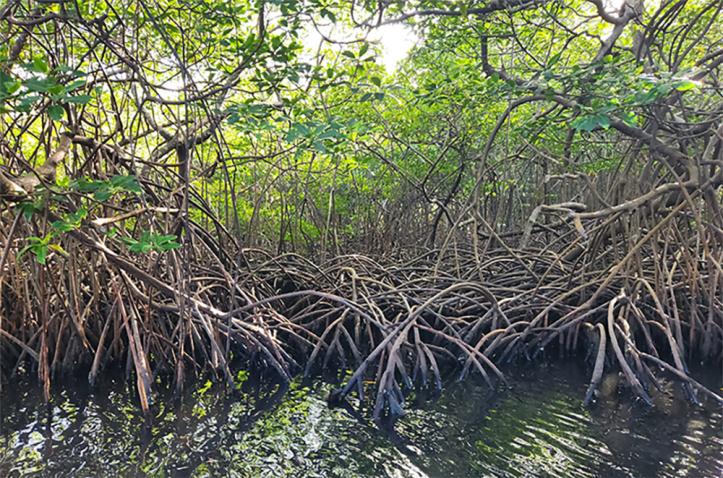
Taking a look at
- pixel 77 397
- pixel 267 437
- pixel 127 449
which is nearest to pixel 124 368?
pixel 77 397

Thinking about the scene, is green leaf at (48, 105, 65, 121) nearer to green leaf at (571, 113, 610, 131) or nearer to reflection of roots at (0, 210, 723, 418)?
reflection of roots at (0, 210, 723, 418)

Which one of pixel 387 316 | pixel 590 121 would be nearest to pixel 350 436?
pixel 387 316

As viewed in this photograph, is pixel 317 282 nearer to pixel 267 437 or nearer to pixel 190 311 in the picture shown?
pixel 190 311

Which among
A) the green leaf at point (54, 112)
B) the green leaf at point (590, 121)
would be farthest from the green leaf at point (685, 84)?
the green leaf at point (54, 112)

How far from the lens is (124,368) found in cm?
421

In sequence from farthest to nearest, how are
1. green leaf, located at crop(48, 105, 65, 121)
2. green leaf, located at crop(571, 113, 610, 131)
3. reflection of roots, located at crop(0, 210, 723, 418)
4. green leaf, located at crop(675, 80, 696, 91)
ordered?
reflection of roots, located at crop(0, 210, 723, 418) → green leaf, located at crop(571, 113, 610, 131) → green leaf, located at crop(675, 80, 696, 91) → green leaf, located at crop(48, 105, 65, 121)

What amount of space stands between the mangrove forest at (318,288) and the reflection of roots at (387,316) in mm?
32

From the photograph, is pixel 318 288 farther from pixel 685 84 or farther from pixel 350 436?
pixel 685 84

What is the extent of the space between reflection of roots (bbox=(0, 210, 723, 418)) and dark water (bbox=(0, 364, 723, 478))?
0.67 ft

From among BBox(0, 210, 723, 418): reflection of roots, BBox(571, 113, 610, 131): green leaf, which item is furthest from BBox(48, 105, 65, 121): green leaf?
BBox(571, 113, 610, 131): green leaf

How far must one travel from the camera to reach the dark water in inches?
105

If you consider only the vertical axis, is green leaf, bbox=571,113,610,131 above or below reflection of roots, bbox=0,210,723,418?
above

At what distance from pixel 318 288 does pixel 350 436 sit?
2461 mm

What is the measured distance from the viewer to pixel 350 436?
306 centimetres
